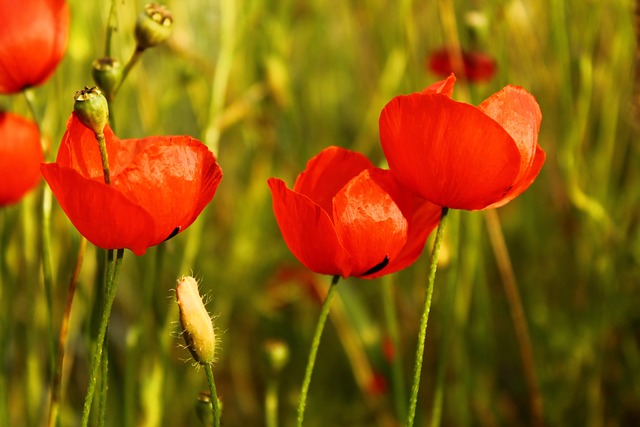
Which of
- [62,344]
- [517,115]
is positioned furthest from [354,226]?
[62,344]

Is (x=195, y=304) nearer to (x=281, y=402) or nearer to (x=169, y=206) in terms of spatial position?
(x=169, y=206)

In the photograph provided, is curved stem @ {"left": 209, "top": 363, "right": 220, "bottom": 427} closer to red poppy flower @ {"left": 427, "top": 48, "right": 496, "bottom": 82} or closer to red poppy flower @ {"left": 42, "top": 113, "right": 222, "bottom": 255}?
red poppy flower @ {"left": 42, "top": 113, "right": 222, "bottom": 255}

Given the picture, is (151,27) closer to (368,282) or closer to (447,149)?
(447,149)

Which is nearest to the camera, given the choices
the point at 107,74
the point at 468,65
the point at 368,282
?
the point at 107,74

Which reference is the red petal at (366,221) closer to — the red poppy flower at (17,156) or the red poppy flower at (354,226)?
the red poppy flower at (354,226)

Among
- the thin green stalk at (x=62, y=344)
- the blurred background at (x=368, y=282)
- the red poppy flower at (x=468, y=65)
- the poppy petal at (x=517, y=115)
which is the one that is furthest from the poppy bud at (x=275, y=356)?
the red poppy flower at (x=468, y=65)

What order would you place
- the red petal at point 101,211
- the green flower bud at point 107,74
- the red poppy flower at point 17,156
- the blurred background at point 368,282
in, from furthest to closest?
the blurred background at point 368,282, the red poppy flower at point 17,156, the green flower bud at point 107,74, the red petal at point 101,211

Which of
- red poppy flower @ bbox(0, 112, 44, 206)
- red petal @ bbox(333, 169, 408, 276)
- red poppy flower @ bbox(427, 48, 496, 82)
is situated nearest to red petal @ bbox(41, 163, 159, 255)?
red petal @ bbox(333, 169, 408, 276)
